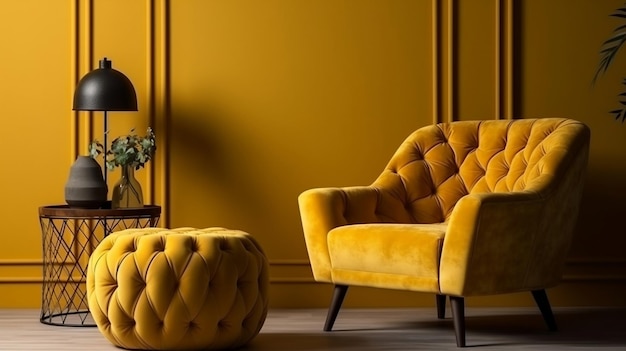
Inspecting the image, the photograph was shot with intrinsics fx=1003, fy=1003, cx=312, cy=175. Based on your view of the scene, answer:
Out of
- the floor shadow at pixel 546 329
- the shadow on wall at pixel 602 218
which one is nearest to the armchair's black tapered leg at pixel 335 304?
the floor shadow at pixel 546 329

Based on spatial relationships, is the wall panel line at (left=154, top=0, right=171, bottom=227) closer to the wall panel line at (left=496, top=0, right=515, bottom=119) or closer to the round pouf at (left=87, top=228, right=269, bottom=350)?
the round pouf at (left=87, top=228, right=269, bottom=350)

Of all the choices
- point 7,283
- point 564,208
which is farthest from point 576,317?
point 7,283

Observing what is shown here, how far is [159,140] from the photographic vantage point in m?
4.53

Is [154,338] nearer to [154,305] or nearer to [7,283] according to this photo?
[154,305]

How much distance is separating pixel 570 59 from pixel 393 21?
0.82 metres

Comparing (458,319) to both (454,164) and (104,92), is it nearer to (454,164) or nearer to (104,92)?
(454,164)

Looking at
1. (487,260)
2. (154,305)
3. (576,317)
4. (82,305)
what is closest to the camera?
(154,305)

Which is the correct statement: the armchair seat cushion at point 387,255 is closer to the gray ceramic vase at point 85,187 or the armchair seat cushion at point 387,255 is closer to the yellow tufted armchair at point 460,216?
the yellow tufted armchair at point 460,216

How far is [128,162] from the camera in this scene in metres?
4.15

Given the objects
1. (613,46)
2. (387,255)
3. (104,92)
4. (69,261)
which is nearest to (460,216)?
(387,255)

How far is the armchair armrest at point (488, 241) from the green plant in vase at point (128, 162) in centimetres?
140

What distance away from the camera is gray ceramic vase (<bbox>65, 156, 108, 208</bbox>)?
4031 millimetres

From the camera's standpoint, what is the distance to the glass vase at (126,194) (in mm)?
4121

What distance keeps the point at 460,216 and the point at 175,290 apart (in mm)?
975
